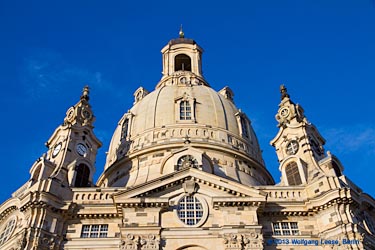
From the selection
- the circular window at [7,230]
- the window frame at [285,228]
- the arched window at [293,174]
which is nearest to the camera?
the window frame at [285,228]

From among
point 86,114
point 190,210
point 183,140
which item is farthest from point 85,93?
point 190,210

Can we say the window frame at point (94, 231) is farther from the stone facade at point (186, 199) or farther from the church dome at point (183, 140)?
the church dome at point (183, 140)

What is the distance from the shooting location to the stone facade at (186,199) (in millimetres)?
29250

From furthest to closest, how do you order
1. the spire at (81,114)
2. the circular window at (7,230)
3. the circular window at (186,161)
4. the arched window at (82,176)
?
the spire at (81,114)
the arched window at (82,176)
the circular window at (186,161)
the circular window at (7,230)

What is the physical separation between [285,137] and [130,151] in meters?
16.5

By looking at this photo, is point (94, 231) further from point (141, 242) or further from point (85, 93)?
point (85, 93)

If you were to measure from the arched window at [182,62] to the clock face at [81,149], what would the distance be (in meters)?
28.4

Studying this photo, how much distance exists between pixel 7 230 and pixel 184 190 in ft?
47.4

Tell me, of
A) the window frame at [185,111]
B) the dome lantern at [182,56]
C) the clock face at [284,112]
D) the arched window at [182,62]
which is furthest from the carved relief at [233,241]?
the arched window at [182,62]

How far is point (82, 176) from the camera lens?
38.9 m

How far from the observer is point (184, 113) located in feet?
155

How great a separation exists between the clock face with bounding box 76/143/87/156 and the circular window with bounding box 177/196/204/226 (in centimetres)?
1329

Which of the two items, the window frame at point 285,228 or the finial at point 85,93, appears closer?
the window frame at point 285,228

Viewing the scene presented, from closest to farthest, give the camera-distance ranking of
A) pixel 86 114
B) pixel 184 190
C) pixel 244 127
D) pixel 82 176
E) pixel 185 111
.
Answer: pixel 184 190, pixel 82 176, pixel 86 114, pixel 185 111, pixel 244 127
